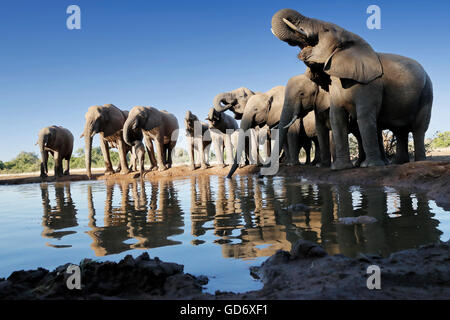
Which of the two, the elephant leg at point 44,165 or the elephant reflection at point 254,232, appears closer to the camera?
the elephant reflection at point 254,232

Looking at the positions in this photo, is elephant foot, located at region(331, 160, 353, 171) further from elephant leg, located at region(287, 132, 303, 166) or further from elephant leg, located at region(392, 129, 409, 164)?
elephant leg, located at region(287, 132, 303, 166)

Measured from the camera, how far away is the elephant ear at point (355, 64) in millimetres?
7441

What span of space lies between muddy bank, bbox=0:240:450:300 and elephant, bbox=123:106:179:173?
50.4 ft

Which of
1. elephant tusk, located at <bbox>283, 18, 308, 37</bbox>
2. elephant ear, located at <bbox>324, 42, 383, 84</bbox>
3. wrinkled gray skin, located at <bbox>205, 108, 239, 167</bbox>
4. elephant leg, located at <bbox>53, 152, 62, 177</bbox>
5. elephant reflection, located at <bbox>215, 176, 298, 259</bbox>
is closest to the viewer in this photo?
elephant reflection, located at <bbox>215, 176, 298, 259</bbox>

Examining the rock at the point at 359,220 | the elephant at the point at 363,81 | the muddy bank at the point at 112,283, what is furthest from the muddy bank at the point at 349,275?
the elephant at the point at 363,81

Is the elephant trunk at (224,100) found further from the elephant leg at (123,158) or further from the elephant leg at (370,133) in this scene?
the elephant leg at (370,133)

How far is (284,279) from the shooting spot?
72.7 inches

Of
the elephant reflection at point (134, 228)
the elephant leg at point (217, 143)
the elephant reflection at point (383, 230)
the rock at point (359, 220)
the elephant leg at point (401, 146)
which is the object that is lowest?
the elephant reflection at point (134, 228)

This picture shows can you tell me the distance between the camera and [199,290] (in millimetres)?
1819

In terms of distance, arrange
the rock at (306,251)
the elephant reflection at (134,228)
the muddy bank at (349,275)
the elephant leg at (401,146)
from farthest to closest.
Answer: the elephant leg at (401,146), the elephant reflection at (134,228), the rock at (306,251), the muddy bank at (349,275)

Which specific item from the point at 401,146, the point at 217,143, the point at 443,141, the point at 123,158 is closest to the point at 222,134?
the point at 217,143

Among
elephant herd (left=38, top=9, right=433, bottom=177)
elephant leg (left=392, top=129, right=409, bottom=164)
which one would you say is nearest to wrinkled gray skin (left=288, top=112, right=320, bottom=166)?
elephant herd (left=38, top=9, right=433, bottom=177)

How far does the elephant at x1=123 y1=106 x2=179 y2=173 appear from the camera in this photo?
17188 millimetres
